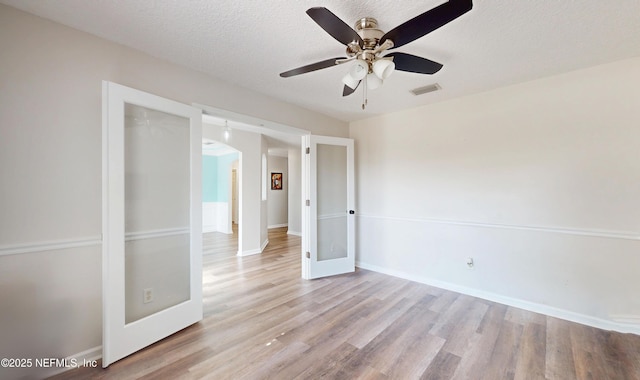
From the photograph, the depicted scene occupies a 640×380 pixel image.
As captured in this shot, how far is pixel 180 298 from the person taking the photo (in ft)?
7.70

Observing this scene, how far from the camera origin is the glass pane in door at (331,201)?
12.7 ft

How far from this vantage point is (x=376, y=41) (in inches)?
66.3

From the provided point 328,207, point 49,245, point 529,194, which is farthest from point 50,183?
point 529,194

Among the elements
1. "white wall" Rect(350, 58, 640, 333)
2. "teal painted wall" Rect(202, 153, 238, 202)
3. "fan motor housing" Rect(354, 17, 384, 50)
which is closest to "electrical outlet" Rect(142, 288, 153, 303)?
"fan motor housing" Rect(354, 17, 384, 50)

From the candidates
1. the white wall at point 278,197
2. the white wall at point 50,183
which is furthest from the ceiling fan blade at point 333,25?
the white wall at point 278,197

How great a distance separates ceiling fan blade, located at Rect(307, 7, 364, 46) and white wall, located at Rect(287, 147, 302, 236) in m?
5.85

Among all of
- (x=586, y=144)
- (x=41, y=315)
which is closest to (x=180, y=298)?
(x=41, y=315)

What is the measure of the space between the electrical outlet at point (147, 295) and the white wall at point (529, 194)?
3.11 metres

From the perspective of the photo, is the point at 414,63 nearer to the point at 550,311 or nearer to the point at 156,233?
the point at 156,233

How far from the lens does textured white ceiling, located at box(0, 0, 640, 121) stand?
1.61 meters

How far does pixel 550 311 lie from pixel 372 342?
2.07 metres

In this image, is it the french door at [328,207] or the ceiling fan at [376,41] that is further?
the french door at [328,207]

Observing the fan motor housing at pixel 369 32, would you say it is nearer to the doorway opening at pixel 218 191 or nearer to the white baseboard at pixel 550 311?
the white baseboard at pixel 550 311

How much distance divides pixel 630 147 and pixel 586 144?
29cm
